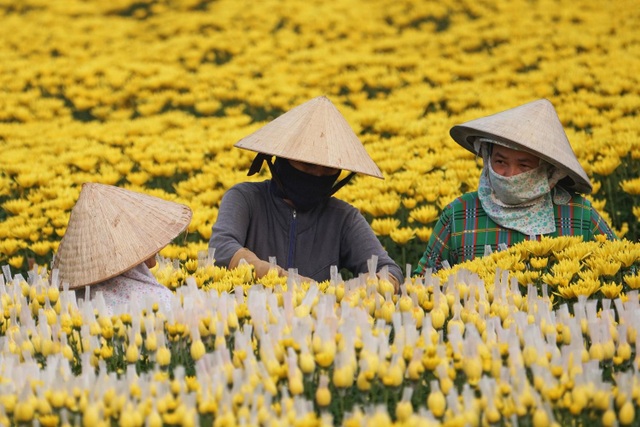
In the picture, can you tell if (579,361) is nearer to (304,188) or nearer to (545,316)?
(545,316)

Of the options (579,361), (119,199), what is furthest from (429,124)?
(579,361)

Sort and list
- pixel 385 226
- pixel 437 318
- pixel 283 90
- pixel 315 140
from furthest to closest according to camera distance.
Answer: pixel 283 90 < pixel 385 226 < pixel 315 140 < pixel 437 318

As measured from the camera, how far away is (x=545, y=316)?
3277 millimetres

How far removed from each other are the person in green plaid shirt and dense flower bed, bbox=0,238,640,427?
88cm

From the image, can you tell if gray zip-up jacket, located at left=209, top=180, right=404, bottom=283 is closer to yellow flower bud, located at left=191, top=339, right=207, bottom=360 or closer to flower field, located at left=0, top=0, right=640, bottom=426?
flower field, located at left=0, top=0, right=640, bottom=426

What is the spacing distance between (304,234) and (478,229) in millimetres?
966

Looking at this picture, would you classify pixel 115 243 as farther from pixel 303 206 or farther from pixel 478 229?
pixel 478 229

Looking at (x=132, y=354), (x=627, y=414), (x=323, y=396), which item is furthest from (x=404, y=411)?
(x=132, y=354)

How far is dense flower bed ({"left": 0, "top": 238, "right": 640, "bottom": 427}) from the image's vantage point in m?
2.63

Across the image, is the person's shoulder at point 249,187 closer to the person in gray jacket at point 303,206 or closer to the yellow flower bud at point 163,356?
the person in gray jacket at point 303,206

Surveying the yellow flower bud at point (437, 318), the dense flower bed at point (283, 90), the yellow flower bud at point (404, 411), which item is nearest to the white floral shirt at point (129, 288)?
the yellow flower bud at point (437, 318)

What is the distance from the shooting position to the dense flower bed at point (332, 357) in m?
2.63

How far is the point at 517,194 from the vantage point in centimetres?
466

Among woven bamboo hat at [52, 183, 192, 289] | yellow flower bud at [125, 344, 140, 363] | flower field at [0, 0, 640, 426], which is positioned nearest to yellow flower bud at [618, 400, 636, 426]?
flower field at [0, 0, 640, 426]
